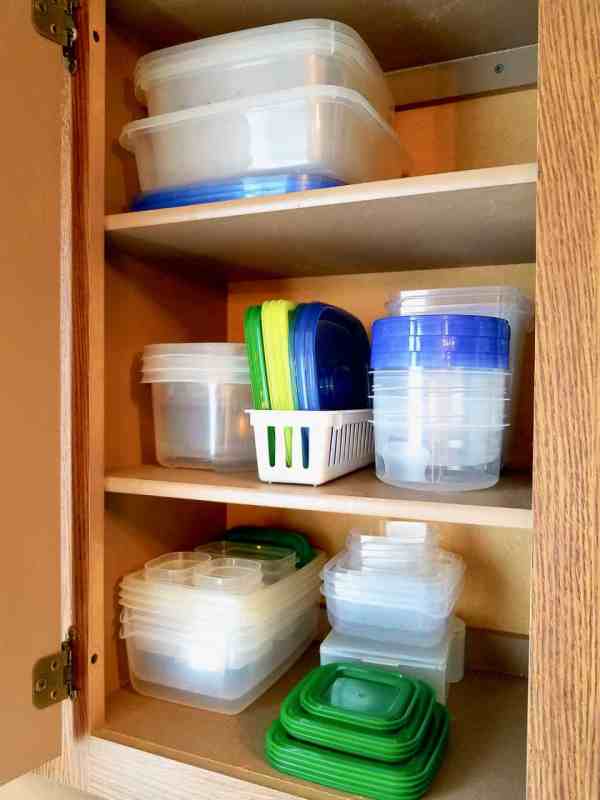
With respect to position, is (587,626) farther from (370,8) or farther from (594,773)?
(370,8)

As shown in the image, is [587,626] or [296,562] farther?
[296,562]

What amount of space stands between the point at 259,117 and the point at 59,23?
9.8 inches

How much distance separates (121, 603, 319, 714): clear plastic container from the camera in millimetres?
811

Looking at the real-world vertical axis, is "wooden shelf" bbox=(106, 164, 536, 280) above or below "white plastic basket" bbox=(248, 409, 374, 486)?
above

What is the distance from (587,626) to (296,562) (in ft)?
1.75

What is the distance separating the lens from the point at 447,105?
0.98 meters

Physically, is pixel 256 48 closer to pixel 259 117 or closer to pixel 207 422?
pixel 259 117

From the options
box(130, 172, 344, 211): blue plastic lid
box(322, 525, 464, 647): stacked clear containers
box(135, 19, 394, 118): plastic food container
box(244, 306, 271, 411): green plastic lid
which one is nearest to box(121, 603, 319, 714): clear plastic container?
box(322, 525, 464, 647): stacked clear containers

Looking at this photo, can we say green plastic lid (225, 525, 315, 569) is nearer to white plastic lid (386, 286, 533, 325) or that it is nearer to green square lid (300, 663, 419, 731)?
green square lid (300, 663, 419, 731)

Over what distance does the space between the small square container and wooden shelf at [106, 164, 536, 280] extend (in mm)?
456

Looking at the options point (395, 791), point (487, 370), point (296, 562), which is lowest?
point (395, 791)

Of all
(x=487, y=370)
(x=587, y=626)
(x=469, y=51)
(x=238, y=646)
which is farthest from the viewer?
(x=469, y=51)

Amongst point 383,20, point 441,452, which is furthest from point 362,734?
point 383,20

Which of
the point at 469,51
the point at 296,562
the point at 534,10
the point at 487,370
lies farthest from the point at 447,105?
the point at 296,562
